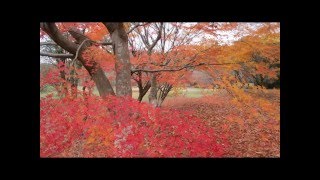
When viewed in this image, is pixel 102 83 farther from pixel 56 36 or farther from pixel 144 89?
pixel 144 89

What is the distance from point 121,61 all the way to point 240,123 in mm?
3585

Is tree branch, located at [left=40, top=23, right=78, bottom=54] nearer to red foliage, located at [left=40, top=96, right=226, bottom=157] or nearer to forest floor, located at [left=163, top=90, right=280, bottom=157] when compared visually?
red foliage, located at [left=40, top=96, right=226, bottom=157]

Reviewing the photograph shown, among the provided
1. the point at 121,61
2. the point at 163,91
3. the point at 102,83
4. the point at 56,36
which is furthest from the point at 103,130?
the point at 163,91

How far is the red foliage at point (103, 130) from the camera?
3.48 metres

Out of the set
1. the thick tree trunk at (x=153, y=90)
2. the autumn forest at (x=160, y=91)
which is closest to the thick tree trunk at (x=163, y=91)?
the autumn forest at (x=160, y=91)

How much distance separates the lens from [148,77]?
596 centimetres

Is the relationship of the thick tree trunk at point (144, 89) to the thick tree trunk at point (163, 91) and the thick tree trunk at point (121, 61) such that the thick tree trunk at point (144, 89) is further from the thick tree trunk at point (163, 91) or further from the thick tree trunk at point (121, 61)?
the thick tree trunk at point (121, 61)

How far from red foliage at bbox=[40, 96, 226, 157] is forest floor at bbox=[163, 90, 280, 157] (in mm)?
1459

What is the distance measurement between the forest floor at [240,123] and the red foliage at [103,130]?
1.46m

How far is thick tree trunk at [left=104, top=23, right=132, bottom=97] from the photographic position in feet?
11.9

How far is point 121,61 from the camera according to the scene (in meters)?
3.68
